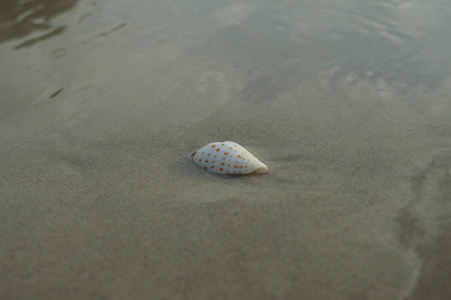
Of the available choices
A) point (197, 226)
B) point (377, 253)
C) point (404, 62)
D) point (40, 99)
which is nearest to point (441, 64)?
point (404, 62)

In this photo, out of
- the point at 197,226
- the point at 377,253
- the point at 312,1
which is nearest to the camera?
the point at 377,253

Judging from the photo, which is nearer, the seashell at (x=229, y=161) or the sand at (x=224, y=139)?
the sand at (x=224, y=139)

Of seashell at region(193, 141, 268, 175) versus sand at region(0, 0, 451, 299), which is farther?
seashell at region(193, 141, 268, 175)

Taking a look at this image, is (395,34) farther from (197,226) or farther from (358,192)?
(197,226)

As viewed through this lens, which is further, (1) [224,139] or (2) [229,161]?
(1) [224,139]

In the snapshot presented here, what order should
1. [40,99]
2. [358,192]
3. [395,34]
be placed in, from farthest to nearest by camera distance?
[395,34]
[40,99]
[358,192]
